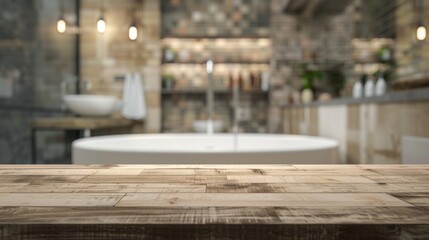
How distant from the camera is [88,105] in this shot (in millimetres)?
4559

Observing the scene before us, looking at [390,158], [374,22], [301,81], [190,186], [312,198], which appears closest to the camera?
[312,198]

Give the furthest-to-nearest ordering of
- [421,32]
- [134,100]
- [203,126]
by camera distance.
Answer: [134,100] < [203,126] < [421,32]

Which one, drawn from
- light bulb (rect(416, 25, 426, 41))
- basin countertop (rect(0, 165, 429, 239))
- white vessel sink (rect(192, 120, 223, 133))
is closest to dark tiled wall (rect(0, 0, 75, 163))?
white vessel sink (rect(192, 120, 223, 133))

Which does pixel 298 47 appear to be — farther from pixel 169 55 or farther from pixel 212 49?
pixel 169 55

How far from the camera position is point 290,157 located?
1739 millimetres

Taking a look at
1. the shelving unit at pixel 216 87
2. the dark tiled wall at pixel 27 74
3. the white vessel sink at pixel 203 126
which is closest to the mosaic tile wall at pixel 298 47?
the shelving unit at pixel 216 87

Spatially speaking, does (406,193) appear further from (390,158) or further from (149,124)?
(149,124)

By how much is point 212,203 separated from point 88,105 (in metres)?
4.17

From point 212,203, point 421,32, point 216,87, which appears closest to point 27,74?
point 216,87

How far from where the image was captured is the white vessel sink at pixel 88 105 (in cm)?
452

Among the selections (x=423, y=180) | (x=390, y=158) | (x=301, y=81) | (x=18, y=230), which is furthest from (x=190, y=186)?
(x=301, y=81)

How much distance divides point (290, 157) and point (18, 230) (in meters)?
1.34

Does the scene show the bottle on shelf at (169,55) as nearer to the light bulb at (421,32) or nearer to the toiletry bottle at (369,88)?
the toiletry bottle at (369,88)

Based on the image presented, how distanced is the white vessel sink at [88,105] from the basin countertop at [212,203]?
12.2ft
